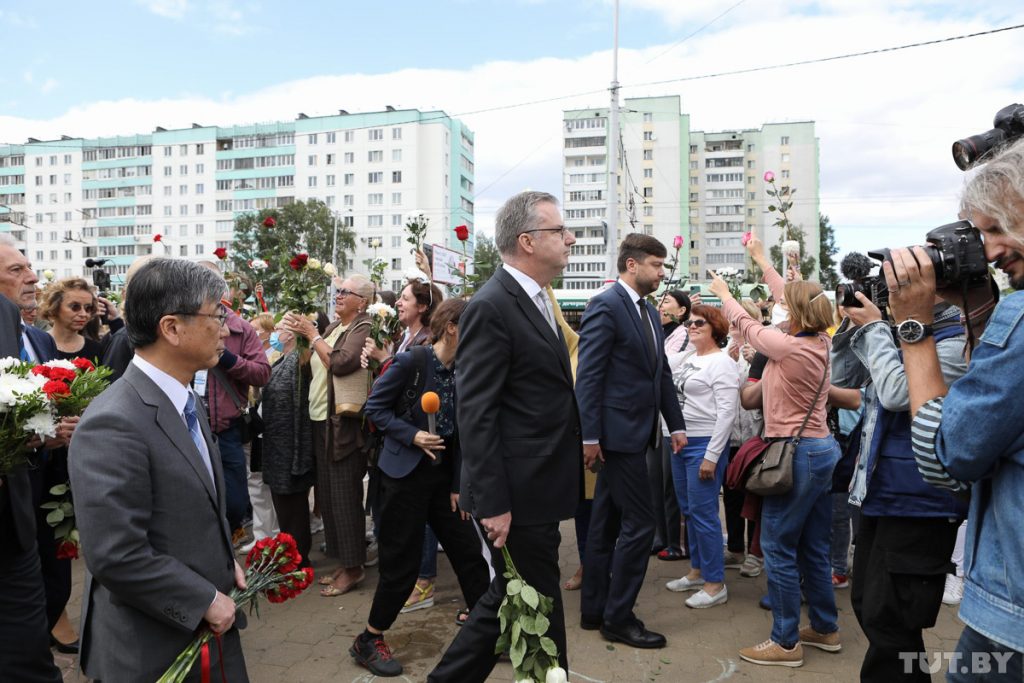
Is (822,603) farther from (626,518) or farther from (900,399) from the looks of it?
(900,399)

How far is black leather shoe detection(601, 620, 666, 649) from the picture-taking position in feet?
13.8

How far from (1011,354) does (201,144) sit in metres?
91.8

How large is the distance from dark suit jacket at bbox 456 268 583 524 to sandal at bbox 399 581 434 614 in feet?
7.11

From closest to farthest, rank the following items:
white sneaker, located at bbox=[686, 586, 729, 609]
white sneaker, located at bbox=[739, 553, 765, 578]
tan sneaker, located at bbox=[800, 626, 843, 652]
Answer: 1. tan sneaker, located at bbox=[800, 626, 843, 652]
2. white sneaker, located at bbox=[686, 586, 729, 609]
3. white sneaker, located at bbox=[739, 553, 765, 578]

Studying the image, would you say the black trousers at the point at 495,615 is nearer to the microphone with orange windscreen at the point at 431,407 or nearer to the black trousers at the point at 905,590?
the microphone with orange windscreen at the point at 431,407

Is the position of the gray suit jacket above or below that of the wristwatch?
below

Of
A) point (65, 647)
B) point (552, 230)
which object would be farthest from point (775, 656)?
point (65, 647)

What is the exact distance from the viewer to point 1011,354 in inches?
63.9

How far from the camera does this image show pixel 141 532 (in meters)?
1.82

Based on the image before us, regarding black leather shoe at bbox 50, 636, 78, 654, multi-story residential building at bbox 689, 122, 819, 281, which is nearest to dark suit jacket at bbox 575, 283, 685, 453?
black leather shoe at bbox 50, 636, 78, 654

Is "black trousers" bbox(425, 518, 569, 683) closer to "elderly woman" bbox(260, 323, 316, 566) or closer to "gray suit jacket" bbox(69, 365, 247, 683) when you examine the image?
"gray suit jacket" bbox(69, 365, 247, 683)

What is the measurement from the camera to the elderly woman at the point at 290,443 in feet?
17.7

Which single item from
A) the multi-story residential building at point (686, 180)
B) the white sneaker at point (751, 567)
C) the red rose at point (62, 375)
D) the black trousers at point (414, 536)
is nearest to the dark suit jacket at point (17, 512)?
the red rose at point (62, 375)

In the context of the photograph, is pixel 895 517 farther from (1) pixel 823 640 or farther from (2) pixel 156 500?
(2) pixel 156 500
